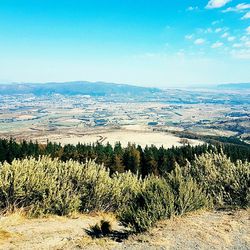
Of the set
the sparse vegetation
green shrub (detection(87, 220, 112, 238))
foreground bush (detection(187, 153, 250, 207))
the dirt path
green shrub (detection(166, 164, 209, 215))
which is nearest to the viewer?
the dirt path

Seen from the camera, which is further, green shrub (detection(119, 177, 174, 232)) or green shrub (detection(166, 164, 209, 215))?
green shrub (detection(166, 164, 209, 215))

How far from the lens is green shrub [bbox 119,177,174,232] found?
68.3 ft

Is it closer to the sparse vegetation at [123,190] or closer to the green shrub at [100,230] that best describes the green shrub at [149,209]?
the sparse vegetation at [123,190]

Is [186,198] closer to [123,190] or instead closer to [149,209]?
[149,209]

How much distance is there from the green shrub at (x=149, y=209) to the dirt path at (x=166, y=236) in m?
0.62

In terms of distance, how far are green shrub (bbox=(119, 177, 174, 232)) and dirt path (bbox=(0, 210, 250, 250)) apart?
2.04 feet

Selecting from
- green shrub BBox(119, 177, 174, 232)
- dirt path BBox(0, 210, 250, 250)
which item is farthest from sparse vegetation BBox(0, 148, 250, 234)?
dirt path BBox(0, 210, 250, 250)

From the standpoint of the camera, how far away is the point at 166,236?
19.2 meters

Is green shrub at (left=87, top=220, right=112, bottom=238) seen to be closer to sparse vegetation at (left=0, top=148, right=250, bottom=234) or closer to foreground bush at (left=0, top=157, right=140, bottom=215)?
sparse vegetation at (left=0, top=148, right=250, bottom=234)

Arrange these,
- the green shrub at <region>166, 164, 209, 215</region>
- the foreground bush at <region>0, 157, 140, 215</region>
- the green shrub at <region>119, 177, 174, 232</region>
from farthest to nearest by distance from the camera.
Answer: the foreground bush at <region>0, 157, 140, 215</region>
the green shrub at <region>166, 164, 209, 215</region>
the green shrub at <region>119, 177, 174, 232</region>

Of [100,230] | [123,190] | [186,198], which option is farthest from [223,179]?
[100,230]

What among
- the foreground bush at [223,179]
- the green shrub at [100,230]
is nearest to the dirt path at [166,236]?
the green shrub at [100,230]

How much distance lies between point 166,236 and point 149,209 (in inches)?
97.3

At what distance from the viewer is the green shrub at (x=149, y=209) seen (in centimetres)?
2083
